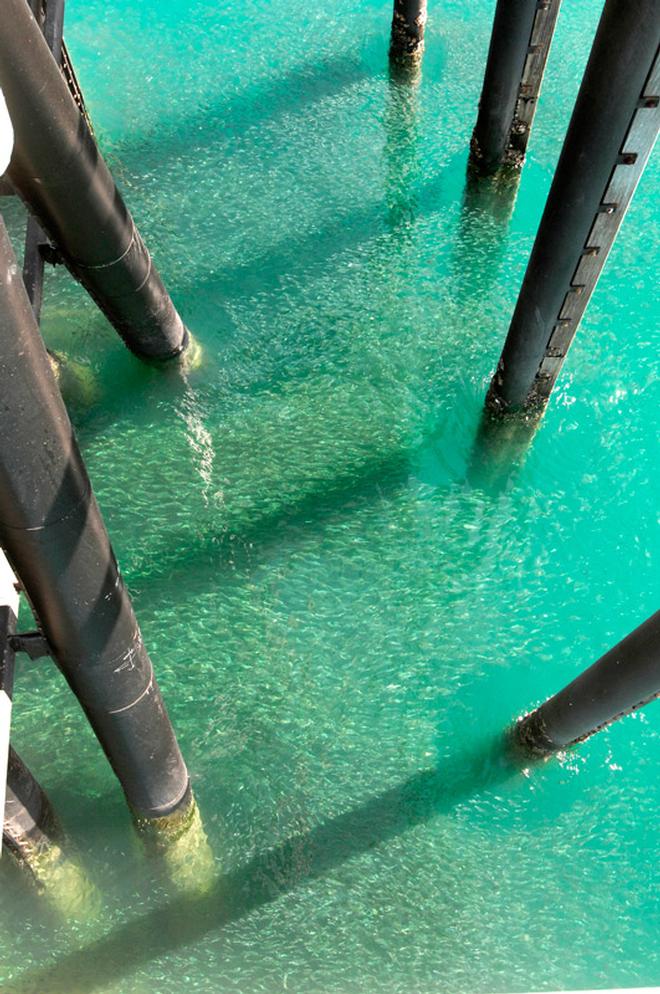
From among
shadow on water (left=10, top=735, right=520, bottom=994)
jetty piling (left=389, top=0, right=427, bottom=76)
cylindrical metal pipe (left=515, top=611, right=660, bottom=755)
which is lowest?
shadow on water (left=10, top=735, right=520, bottom=994)

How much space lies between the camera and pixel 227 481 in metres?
5.88

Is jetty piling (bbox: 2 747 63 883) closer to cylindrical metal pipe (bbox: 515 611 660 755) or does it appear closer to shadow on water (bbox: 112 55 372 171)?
cylindrical metal pipe (bbox: 515 611 660 755)

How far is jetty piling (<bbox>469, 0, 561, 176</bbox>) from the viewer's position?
22.0 feet

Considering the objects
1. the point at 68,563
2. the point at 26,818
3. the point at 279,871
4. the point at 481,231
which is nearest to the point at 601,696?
the point at 279,871

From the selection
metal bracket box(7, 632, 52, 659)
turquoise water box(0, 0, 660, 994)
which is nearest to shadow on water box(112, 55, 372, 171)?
turquoise water box(0, 0, 660, 994)

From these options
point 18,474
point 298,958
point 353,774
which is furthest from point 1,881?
point 18,474

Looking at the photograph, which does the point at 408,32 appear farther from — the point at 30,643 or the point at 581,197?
the point at 30,643

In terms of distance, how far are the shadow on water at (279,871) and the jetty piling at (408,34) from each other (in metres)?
7.09

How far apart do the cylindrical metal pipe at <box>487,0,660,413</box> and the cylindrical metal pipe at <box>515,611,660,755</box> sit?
2175mm

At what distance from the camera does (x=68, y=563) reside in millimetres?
3074

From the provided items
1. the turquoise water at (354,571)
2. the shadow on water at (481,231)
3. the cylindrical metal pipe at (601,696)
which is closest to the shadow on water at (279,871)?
the turquoise water at (354,571)

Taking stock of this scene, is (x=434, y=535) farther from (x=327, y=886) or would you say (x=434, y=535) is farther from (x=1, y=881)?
(x=1, y=881)

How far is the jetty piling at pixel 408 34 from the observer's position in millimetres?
8984

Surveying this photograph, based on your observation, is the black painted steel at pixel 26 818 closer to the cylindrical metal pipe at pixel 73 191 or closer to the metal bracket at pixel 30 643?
the metal bracket at pixel 30 643
